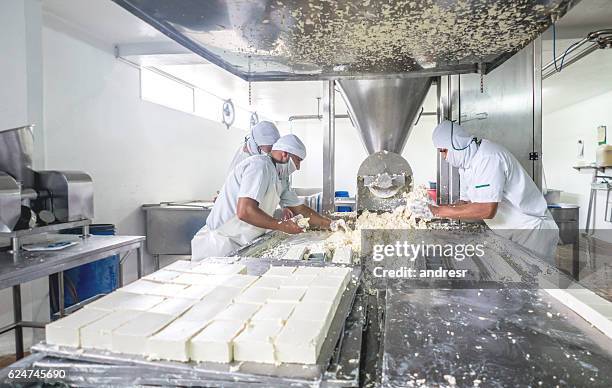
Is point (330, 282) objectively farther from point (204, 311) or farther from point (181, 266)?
point (181, 266)

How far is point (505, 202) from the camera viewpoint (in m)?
2.35

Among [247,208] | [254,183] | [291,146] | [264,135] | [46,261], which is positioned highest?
[264,135]

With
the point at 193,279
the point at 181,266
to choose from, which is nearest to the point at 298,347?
the point at 193,279

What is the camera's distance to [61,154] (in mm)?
2910

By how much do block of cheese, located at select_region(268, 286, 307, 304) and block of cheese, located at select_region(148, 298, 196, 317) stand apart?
0.20m

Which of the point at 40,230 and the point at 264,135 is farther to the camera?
the point at 264,135

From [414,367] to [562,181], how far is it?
27.2 feet

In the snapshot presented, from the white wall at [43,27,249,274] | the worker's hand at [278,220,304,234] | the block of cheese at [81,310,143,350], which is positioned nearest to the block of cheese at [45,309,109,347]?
the block of cheese at [81,310,143,350]

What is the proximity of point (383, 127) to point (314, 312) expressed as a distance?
201 cm

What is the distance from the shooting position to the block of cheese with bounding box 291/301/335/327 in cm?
83

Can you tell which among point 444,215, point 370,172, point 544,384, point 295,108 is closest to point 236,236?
point 370,172

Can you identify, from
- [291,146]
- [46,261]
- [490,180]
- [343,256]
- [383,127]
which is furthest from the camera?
[383,127]

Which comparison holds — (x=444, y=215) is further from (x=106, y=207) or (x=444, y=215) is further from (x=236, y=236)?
(x=106, y=207)

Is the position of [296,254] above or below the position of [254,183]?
below
